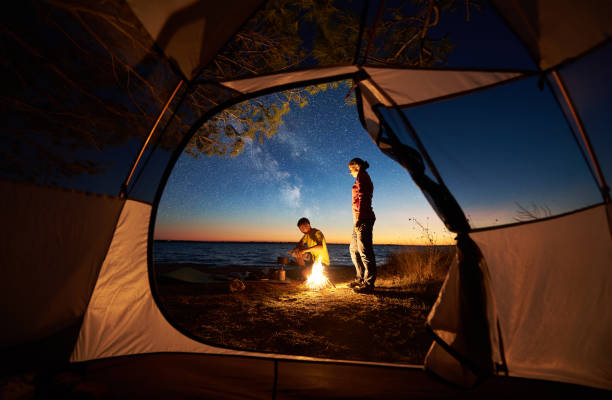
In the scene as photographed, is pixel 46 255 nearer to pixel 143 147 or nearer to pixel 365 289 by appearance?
pixel 143 147

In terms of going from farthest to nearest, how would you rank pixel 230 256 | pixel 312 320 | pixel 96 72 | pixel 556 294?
pixel 230 256 → pixel 312 320 → pixel 96 72 → pixel 556 294

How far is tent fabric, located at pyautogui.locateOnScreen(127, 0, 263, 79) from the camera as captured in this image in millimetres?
1237

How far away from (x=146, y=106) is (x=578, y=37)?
2.54 meters

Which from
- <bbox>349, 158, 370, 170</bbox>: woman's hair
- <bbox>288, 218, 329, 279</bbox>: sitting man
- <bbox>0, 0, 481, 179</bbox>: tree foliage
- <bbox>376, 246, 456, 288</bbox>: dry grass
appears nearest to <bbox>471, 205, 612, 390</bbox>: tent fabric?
<bbox>0, 0, 481, 179</bbox>: tree foliage

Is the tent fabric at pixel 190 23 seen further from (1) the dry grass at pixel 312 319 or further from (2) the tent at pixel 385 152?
(1) the dry grass at pixel 312 319

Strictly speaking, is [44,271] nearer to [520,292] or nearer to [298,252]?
[520,292]

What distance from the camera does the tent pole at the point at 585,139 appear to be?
50.4 inches

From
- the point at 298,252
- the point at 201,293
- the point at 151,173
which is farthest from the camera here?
the point at 298,252

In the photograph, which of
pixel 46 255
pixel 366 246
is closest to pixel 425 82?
pixel 366 246

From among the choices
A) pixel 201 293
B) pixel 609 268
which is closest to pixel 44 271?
pixel 201 293

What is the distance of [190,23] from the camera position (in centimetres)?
Answer: 133

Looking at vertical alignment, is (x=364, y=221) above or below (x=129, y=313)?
above

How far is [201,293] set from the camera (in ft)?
11.6

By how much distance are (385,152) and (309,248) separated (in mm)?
2731
